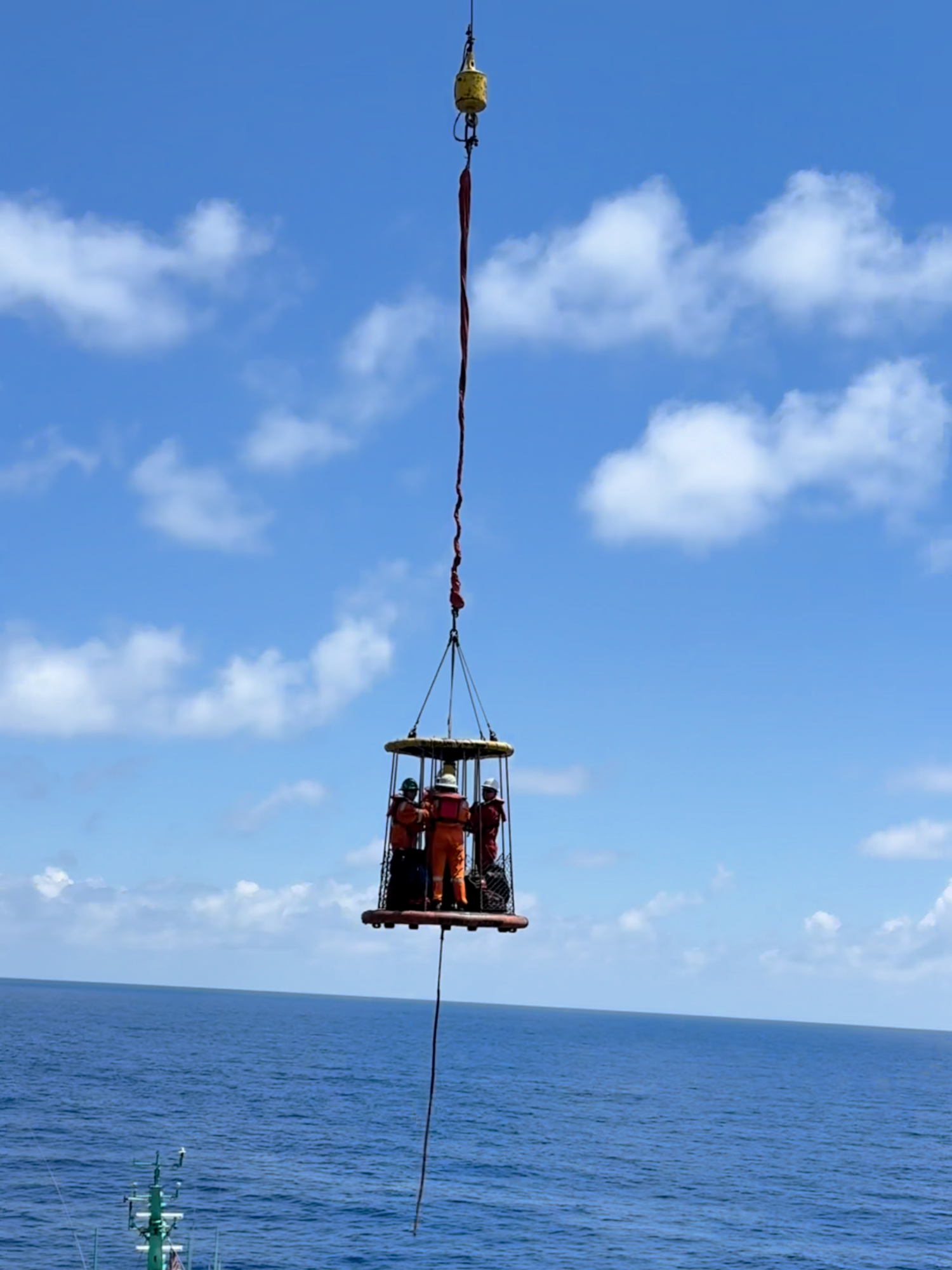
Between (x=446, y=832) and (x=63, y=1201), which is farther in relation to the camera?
(x=63, y=1201)

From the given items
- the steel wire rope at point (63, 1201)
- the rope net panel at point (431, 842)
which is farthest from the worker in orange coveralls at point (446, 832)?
the steel wire rope at point (63, 1201)

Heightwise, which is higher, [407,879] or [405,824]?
[405,824]

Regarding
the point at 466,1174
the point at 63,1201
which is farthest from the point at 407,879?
the point at 466,1174

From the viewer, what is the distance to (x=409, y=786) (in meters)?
19.1

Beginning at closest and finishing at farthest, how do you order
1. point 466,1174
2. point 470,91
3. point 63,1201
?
point 470,91, point 63,1201, point 466,1174

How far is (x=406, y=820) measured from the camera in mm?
18844

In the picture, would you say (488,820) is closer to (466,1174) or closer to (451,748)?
(451,748)

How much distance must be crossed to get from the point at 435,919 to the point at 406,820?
1.71 meters

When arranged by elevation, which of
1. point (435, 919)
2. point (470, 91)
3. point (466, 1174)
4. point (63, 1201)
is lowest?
point (466, 1174)

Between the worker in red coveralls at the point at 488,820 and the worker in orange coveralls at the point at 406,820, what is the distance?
1.03 meters

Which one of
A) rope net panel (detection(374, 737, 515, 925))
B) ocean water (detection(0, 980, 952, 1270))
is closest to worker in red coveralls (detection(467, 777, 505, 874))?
rope net panel (detection(374, 737, 515, 925))

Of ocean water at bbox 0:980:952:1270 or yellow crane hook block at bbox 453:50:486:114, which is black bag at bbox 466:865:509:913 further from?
ocean water at bbox 0:980:952:1270

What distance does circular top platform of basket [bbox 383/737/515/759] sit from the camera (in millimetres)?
18578

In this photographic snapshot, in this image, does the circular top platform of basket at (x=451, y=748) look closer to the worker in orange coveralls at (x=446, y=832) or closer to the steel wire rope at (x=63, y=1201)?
the worker in orange coveralls at (x=446, y=832)
